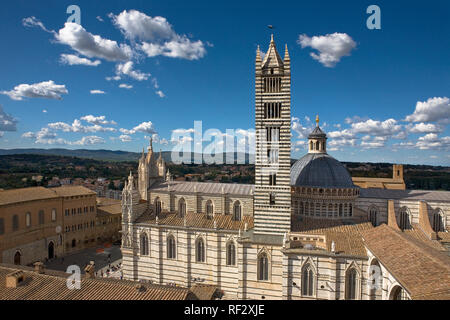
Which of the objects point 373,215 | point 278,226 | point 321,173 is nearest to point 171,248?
point 278,226

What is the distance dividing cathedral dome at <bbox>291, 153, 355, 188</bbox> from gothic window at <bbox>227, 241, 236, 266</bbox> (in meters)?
9.61

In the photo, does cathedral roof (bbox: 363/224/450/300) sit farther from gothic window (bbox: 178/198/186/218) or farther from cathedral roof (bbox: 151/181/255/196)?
gothic window (bbox: 178/198/186/218)

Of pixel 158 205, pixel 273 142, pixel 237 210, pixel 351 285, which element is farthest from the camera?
pixel 158 205

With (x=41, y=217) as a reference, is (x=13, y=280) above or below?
above

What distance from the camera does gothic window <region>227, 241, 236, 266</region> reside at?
1231 inches

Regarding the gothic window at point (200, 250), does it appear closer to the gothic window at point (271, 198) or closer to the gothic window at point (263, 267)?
the gothic window at point (263, 267)

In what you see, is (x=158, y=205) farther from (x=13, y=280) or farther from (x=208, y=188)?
(x=13, y=280)

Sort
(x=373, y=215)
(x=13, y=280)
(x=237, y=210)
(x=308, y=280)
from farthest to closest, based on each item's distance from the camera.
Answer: (x=237, y=210) → (x=373, y=215) → (x=308, y=280) → (x=13, y=280)

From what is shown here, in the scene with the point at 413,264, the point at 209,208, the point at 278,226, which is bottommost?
the point at 278,226

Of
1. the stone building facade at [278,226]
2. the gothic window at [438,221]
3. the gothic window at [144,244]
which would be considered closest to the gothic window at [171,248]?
the stone building facade at [278,226]

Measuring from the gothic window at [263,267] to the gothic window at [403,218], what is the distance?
15.1m

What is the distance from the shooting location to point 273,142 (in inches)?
1150

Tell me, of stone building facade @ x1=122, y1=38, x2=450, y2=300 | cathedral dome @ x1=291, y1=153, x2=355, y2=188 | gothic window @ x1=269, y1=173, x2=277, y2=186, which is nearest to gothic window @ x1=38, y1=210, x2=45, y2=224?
stone building facade @ x1=122, y1=38, x2=450, y2=300

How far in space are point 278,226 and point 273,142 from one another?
847 cm
